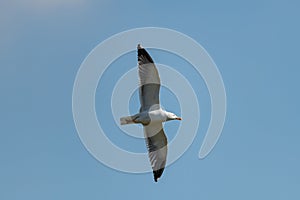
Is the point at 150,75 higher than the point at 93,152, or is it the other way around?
the point at 150,75

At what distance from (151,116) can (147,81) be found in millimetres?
1469

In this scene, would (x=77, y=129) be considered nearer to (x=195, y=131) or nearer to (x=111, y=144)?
(x=111, y=144)

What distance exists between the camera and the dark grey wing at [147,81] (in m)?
33.7

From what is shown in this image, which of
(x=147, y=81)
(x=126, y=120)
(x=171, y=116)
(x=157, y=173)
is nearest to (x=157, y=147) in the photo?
(x=157, y=173)

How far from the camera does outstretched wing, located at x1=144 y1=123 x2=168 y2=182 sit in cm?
3481

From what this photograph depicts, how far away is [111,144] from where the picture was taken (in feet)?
113

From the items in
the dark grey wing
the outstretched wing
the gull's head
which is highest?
the dark grey wing

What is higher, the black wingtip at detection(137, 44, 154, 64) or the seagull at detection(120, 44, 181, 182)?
the black wingtip at detection(137, 44, 154, 64)

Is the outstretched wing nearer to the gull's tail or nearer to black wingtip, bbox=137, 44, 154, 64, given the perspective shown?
the gull's tail

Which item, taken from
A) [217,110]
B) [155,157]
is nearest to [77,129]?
[155,157]

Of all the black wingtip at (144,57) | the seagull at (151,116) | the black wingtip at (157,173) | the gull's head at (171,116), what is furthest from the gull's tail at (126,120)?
the black wingtip at (157,173)

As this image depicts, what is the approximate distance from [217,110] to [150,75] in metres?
3.56

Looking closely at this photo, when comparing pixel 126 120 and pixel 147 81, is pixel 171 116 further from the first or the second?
pixel 126 120

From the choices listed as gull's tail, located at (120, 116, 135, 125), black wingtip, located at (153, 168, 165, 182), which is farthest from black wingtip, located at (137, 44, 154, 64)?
black wingtip, located at (153, 168, 165, 182)
